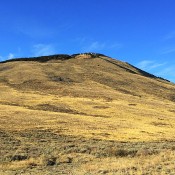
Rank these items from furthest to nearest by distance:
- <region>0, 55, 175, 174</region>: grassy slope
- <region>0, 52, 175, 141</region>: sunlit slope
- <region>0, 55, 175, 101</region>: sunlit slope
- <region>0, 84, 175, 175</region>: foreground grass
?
<region>0, 55, 175, 101</region>: sunlit slope, <region>0, 52, 175, 141</region>: sunlit slope, <region>0, 55, 175, 174</region>: grassy slope, <region>0, 84, 175, 175</region>: foreground grass

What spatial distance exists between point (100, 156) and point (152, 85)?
8775cm

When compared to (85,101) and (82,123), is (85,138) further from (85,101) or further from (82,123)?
(85,101)

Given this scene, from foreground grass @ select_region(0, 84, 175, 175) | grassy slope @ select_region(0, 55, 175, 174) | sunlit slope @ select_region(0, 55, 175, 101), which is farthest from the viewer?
sunlit slope @ select_region(0, 55, 175, 101)

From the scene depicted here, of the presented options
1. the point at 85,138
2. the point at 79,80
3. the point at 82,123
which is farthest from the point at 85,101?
the point at 85,138

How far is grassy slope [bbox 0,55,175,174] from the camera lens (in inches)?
1166

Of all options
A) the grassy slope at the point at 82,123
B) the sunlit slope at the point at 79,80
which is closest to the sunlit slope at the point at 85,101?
the sunlit slope at the point at 79,80

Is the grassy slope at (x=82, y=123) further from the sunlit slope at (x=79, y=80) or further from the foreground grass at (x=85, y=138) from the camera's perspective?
the sunlit slope at (x=79, y=80)

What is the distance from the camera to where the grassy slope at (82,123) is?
29.6 meters

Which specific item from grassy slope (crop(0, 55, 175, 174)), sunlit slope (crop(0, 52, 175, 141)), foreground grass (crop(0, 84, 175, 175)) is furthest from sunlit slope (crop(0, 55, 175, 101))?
foreground grass (crop(0, 84, 175, 175))

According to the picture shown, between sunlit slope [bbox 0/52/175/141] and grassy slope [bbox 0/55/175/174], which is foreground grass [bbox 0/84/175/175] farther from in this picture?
sunlit slope [bbox 0/52/175/141]

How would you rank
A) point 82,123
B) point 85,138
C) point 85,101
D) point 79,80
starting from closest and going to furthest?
point 85,138 → point 82,123 → point 85,101 → point 79,80

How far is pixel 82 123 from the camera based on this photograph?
53.6m

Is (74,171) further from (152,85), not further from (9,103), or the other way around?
(152,85)

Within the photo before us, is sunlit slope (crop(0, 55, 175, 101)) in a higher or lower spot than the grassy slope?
higher
